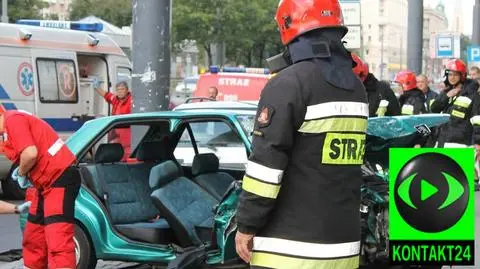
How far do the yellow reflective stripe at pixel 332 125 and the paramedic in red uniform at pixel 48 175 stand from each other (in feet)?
8.80

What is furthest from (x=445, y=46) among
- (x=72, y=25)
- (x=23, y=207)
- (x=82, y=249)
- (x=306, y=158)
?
(x=306, y=158)

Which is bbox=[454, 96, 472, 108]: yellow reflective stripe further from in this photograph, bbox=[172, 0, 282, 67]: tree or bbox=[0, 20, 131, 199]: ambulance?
bbox=[172, 0, 282, 67]: tree

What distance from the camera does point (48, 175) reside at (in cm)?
572

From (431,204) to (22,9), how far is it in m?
40.3

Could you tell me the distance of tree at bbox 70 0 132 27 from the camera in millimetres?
52875

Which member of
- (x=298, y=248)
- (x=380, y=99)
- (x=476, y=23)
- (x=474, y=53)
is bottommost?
(x=298, y=248)

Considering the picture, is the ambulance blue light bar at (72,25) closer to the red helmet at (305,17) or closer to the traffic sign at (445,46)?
the red helmet at (305,17)

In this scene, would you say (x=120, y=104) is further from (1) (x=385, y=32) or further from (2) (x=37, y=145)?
(1) (x=385, y=32)

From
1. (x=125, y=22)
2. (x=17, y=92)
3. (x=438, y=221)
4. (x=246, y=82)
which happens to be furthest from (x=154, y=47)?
(x=125, y=22)

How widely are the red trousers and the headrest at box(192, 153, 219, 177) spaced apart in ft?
5.37

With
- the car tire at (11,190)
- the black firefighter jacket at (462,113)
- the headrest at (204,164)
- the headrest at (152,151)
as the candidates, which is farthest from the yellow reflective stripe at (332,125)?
the car tire at (11,190)

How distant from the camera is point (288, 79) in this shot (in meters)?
3.39

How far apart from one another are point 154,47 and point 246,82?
30.1ft

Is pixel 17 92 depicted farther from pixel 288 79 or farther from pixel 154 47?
pixel 288 79
